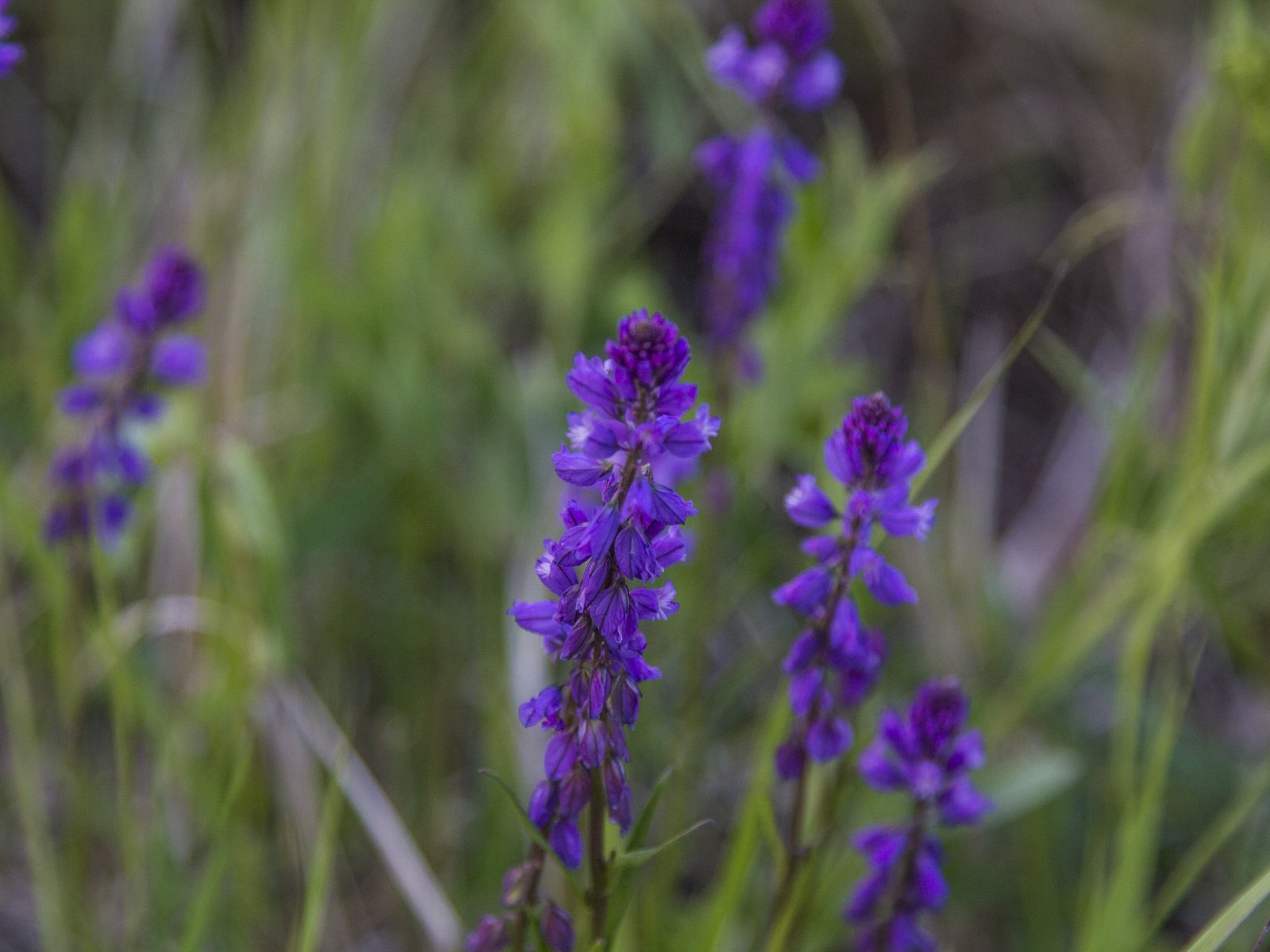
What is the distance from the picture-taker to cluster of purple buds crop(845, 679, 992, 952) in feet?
6.17

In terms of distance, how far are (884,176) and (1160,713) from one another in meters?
1.46

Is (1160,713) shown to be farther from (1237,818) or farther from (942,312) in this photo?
(942,312)

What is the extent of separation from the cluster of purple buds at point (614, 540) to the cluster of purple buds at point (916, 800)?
1.84ft

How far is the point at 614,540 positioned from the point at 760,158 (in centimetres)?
149

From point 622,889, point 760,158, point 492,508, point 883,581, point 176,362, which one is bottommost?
point 492,508

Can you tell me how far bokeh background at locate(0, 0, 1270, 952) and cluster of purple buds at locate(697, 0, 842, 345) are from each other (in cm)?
19

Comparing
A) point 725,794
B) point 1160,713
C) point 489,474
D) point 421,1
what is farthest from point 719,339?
point 421,1

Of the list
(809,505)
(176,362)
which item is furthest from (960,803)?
(176,362)

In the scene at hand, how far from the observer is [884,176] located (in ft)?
10.2

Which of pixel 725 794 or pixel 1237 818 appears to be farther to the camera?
pixel 725 794

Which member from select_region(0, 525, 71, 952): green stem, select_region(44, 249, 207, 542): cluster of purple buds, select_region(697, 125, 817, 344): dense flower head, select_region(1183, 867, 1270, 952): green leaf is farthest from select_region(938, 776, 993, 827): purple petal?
select_region(0, 525, 71, 952): green stem

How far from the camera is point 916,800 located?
1910 mm

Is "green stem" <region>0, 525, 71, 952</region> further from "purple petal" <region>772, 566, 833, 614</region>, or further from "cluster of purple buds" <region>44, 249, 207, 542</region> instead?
"purple petal" <region>772, 566, 833, 614</region>

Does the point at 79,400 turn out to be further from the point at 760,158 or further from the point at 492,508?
the point at 760,158
